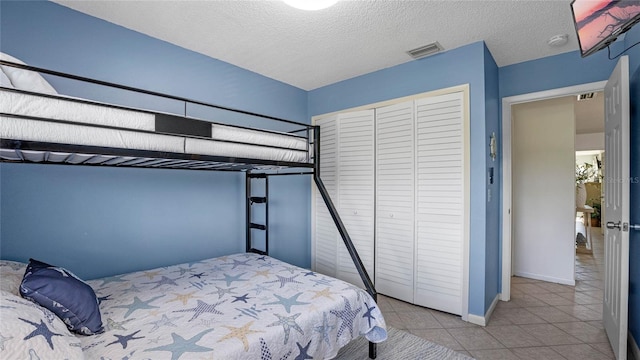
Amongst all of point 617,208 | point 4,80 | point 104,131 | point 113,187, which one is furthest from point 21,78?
point 617,208

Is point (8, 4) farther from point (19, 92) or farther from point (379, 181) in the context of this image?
point (379, 181)

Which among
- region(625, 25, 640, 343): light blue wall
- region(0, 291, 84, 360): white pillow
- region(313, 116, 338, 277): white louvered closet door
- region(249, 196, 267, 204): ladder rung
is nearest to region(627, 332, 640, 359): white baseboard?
region(625, 25, 640, 343): light blue wall

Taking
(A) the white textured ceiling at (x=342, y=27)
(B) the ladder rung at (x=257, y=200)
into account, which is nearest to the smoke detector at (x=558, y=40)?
(A) the white textured ceiling at (x=342, y=27)

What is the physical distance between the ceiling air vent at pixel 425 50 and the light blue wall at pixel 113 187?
164 centimetres

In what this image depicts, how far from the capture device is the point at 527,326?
8.00 ft

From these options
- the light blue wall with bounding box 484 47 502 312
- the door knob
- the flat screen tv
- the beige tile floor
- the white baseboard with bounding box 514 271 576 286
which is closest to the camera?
the flat screen tv

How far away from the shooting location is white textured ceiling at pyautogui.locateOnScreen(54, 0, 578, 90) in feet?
6.48

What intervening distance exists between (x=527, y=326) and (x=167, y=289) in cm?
281

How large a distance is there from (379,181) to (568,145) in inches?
96.6

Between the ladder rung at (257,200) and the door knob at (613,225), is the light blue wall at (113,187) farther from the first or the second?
the door knob at (613,225)

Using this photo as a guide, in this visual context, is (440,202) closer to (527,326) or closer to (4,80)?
(527,326)

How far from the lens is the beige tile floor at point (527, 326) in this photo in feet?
6.85

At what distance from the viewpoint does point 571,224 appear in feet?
11.3

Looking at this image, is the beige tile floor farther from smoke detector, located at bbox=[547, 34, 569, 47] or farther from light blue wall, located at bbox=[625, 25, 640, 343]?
smoke detector, located at bbox=[547, 34, 569, 47]
